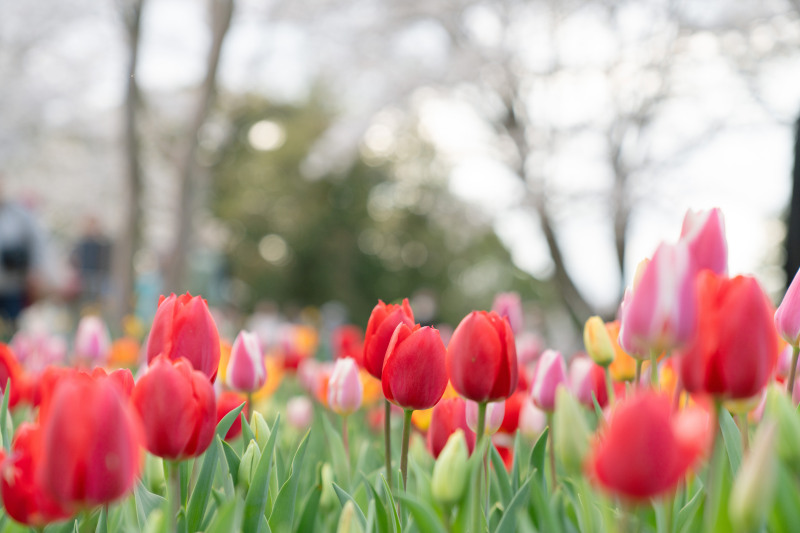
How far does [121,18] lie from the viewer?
4.82 m

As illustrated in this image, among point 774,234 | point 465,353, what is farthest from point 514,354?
point 774,234

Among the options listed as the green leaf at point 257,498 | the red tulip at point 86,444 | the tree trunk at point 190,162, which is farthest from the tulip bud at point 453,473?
the tree trunk at point 190,162

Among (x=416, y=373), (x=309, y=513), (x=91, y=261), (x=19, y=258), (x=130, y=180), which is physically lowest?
(x=91, y=261)

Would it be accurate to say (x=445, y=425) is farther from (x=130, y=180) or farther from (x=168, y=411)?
(x=130, y=180)

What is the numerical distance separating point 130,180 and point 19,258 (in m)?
0.98

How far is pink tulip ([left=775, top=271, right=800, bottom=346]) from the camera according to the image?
85 cm

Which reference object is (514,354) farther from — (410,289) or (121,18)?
(410,289)

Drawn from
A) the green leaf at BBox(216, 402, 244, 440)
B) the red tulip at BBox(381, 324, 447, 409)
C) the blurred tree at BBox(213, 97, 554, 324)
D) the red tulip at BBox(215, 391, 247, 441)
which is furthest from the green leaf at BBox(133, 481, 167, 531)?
the blurred tree at BBox(213, 97, 554, 324)

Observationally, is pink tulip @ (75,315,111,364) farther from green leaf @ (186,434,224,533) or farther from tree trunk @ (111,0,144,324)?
tree trunk @ (111,0,144,324)

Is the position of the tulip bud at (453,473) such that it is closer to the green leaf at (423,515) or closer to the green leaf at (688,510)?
the green leaf at (423,515)

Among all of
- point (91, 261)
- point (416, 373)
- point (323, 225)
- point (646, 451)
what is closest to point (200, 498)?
point (416, 373)

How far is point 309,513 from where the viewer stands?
0.90m

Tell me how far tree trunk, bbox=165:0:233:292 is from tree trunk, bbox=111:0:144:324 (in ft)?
1.11

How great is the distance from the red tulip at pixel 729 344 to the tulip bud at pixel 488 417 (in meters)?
0.42
